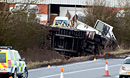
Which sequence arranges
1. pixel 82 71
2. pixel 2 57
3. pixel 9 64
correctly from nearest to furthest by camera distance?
pixel 9 64 < pixel 2 57 < pixel 82 71

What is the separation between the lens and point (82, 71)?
23.3 m

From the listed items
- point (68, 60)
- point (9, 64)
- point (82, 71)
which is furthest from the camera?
point (68, 60)

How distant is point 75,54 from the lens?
35625 millimetres

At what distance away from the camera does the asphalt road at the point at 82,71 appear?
21.0 metres

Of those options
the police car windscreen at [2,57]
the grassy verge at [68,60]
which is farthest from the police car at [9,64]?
the grassy verge at [68,60]

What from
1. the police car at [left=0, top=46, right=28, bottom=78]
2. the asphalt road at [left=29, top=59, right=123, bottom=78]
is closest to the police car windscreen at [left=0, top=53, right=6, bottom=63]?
the police car at [left=0, top=46, right=28, bottom=78]

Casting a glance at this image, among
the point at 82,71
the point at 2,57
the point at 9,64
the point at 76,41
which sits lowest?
the point at 76,41

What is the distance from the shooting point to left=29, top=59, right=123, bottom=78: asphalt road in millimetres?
21003

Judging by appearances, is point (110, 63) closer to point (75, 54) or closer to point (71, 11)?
point (75, 54)

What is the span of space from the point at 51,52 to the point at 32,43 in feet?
5.94

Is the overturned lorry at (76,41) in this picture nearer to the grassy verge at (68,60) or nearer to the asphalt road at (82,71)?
the grassy verge at (68,60)

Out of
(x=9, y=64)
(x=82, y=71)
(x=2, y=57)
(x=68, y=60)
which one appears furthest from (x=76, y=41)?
(x=9, y=64)

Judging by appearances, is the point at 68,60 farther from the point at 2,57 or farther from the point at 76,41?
the point at 2,57

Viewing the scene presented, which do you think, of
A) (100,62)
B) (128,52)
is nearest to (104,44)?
(128,52)
